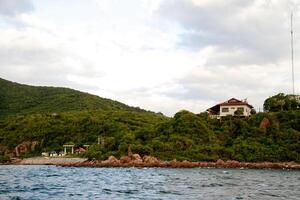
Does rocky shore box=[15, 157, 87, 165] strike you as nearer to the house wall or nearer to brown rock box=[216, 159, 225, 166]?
brown rock box=[216, 159, 225, 166]

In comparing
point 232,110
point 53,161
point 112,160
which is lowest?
point 53,161

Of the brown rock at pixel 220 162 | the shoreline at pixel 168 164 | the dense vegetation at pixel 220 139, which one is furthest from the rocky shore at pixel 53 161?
the brown rock at pixel 220 162

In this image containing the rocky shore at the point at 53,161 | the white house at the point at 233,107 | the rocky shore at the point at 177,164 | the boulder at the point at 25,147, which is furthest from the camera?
the boulder at the point at 25,147

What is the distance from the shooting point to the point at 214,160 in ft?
427

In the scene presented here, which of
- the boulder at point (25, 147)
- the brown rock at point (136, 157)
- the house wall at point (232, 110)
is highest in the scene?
the house wall at point (232, 110)

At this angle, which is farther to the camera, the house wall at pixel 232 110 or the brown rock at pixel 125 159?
the house wall at pixel 232 110

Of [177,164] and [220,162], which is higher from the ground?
[220,162]

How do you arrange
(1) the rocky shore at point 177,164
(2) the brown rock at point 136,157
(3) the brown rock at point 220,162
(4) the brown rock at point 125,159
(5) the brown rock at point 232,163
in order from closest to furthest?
(1) the rocky shore at point 177,164, (5) the brown rock at point 232,163, (3) the brown rock at point 220,162, (4) the brown rock at point 125,159, (2) the brown rock at point 136,157

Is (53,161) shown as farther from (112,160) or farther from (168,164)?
(168,164)

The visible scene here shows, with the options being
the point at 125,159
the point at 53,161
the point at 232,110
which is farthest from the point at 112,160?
the point at 232,110

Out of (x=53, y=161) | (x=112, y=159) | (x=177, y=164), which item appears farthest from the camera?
(x=53, y=161)

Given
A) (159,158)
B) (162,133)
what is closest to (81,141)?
(162,133)

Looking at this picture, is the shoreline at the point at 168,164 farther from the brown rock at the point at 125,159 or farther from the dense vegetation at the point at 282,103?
the dense vegetation at the point at 282,103

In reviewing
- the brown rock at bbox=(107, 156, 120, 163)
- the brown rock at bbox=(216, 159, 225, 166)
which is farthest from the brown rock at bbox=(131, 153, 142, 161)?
the brown rock at bbox=(216, 159, 225, 166)
